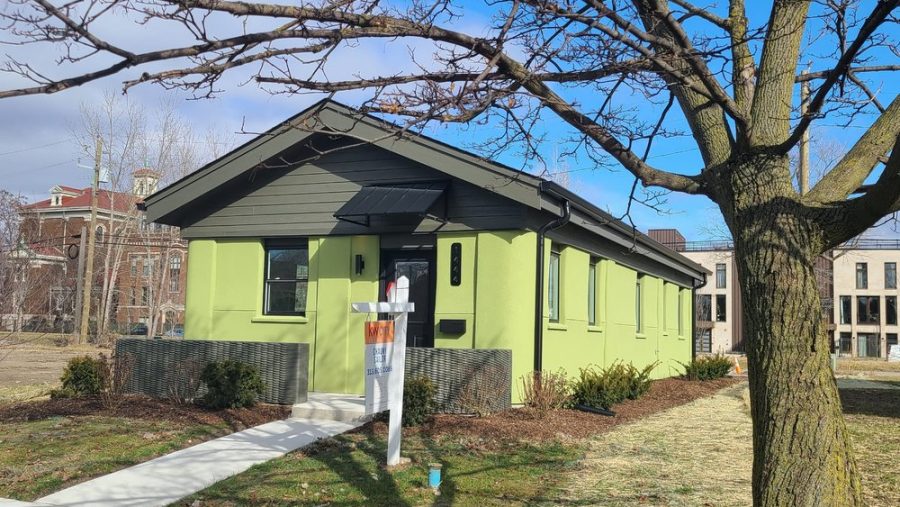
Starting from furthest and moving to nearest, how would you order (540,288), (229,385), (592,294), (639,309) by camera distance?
(639,309)
(592,294)
(540,288)
(229,385)

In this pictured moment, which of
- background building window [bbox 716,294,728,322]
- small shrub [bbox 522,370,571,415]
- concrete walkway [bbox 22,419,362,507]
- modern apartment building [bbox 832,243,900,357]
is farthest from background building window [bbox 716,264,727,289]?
concrete walkway [bbox 22,419,362,507]

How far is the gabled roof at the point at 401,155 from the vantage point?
11.1m

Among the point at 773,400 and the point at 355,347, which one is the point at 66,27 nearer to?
the point at 773,400

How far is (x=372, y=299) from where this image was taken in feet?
40.9

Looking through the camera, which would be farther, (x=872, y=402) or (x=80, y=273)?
(x=80, y=273)

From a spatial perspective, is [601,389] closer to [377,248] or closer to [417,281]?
[417,281]

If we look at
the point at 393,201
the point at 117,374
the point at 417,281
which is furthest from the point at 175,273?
the point at 393,201

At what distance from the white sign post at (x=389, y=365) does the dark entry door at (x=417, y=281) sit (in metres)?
4.17

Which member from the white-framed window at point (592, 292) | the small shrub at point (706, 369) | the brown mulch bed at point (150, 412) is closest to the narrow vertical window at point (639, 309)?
the small shrub at point (706, 369)

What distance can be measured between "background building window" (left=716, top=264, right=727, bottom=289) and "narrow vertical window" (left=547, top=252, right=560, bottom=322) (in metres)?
52.4

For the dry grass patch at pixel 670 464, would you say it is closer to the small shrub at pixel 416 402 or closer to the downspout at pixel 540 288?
the downspout at pixel 540 288

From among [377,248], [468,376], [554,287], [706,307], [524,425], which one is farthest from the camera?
[706,307]

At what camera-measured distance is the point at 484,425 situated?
9.69 meters

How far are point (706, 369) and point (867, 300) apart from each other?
4464 cm
